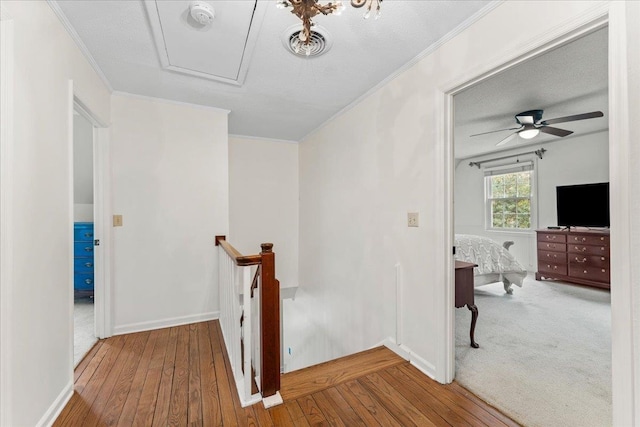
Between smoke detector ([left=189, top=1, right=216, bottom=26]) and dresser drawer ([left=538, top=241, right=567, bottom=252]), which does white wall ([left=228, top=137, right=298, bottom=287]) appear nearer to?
smoke detector ([left=189, top=1, right=216, bottom=26])

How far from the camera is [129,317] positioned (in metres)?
2.70

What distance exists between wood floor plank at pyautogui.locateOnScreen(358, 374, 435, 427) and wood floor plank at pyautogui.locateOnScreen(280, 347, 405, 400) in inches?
4.4

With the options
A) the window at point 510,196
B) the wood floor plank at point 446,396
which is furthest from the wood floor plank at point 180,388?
the window at point 510,196

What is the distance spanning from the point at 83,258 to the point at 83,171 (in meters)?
1.36

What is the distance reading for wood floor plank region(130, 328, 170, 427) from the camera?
156 centimetres

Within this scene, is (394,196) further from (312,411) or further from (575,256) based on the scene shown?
(575,256)

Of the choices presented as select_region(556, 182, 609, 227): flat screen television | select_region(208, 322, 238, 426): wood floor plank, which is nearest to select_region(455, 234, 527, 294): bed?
select_region(556, 182, 609, 227): flat screen television

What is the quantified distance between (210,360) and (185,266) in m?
1.14

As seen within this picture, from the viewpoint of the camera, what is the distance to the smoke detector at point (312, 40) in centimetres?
177

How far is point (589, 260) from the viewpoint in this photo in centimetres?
415

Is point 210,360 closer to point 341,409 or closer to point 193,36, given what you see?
point 341,409

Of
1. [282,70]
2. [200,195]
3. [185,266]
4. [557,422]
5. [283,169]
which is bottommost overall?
[557,422]

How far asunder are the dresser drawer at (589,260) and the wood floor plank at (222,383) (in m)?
5.24

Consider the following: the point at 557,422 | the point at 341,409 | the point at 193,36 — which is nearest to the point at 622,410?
the point at 557,422
